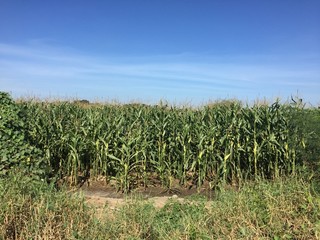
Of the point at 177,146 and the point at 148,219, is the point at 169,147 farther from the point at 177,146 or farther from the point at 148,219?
the point at 148,219

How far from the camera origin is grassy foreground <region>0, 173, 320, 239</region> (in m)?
4.15

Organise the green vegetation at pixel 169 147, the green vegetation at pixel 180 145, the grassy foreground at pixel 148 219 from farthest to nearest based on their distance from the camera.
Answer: the green vegetation at pixel 180 145 < the green vegetation at pixel 169 147 < the grassy foreground at pixel 148 219

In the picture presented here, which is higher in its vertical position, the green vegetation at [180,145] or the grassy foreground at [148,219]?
the green vegetation at [180,145]

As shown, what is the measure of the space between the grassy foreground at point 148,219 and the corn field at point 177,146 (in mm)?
3809

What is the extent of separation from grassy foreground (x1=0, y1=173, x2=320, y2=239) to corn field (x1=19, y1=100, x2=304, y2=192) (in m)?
3.81

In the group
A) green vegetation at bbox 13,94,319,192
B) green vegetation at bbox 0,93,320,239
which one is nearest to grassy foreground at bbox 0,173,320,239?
green vegetation at bbox 0,93,320,239

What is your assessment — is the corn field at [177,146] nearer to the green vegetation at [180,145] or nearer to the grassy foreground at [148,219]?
the green vegetation at [180,145]

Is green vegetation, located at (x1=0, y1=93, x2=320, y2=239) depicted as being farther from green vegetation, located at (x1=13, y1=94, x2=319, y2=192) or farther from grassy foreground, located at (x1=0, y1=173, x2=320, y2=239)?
grassy foreground, located at (x1=0, y1=173, x2=320, y2=239)

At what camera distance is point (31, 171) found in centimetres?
677

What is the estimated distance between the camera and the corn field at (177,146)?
9070 millimetres

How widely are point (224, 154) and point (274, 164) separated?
4.45 feet

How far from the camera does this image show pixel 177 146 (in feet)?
31.2

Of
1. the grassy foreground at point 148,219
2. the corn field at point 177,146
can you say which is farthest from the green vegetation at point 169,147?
the grassy foreground at point 148,219

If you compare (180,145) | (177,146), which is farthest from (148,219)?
(180,145)
